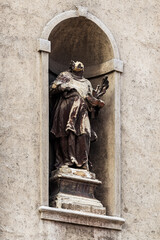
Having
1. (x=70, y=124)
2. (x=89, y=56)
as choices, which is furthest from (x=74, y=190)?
(x=89, y=56)

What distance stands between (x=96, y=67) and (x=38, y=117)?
5.46 ft

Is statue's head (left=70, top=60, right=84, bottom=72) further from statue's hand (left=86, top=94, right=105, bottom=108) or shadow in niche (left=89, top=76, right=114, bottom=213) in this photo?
shadow in niche (left=89, top=76, right=114, bottom=213)

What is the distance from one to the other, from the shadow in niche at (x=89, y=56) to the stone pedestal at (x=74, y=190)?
336 mm

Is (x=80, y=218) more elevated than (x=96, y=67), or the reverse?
(x=96, y=67)

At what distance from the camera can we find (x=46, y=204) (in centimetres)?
1380

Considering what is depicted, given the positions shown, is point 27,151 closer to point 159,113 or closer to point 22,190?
point 22,190

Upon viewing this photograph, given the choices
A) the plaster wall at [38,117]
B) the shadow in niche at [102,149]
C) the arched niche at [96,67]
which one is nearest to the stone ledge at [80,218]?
the plaster wall at [38,117]

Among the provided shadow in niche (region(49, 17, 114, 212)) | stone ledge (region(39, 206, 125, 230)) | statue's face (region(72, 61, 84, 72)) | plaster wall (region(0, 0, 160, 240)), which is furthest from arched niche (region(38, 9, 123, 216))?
statue's face (region(72, 61, 84, 72))

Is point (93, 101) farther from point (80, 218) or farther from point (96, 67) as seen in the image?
point (80, 218)

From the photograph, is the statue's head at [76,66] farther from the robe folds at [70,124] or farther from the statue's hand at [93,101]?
the statue's hand at [93,101]

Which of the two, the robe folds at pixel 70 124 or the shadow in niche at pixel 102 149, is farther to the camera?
the shadow in niche at pixel 102 149

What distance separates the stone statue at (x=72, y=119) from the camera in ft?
47.3

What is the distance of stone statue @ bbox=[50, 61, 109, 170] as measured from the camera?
14.4 meters

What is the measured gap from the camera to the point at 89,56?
1545 centimetres
